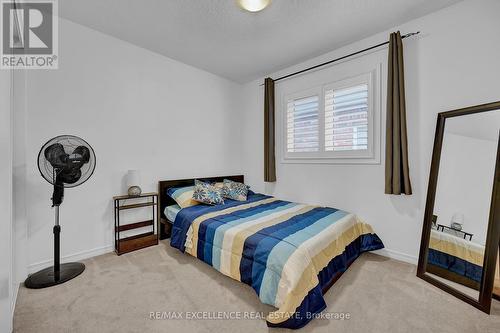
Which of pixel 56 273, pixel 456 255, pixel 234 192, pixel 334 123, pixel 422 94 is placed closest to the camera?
pixel 456 255

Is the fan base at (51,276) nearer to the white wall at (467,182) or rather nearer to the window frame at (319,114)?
the window frame at (319,114)

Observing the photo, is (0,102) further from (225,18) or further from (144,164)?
(225,18)

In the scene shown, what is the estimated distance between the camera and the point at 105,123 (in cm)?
255

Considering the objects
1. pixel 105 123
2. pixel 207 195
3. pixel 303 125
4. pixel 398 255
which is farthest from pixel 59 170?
pixel 398 255

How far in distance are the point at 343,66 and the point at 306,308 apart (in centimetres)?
279

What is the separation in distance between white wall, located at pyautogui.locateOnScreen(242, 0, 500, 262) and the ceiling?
0.72 feet

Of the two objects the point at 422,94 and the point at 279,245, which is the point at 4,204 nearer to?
the point at 279,245

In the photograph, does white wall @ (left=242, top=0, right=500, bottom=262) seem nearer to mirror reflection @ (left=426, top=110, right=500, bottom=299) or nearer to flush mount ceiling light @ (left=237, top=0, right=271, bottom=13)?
mirror reflection @ (left=426, top=110, right=500, bottom=299)

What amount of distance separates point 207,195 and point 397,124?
93.1 inches

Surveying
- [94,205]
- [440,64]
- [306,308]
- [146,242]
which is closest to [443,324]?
[306,308]

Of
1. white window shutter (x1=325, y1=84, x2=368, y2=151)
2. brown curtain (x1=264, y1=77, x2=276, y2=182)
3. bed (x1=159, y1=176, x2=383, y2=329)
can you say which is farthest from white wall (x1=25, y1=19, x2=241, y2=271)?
white window shutter (x1=325, y1=84, x2=368, y2=151)

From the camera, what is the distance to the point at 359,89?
2699 millimetres

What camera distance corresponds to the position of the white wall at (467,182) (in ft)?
5.68

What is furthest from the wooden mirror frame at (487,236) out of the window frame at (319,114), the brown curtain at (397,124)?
the window frame at (319,114)
